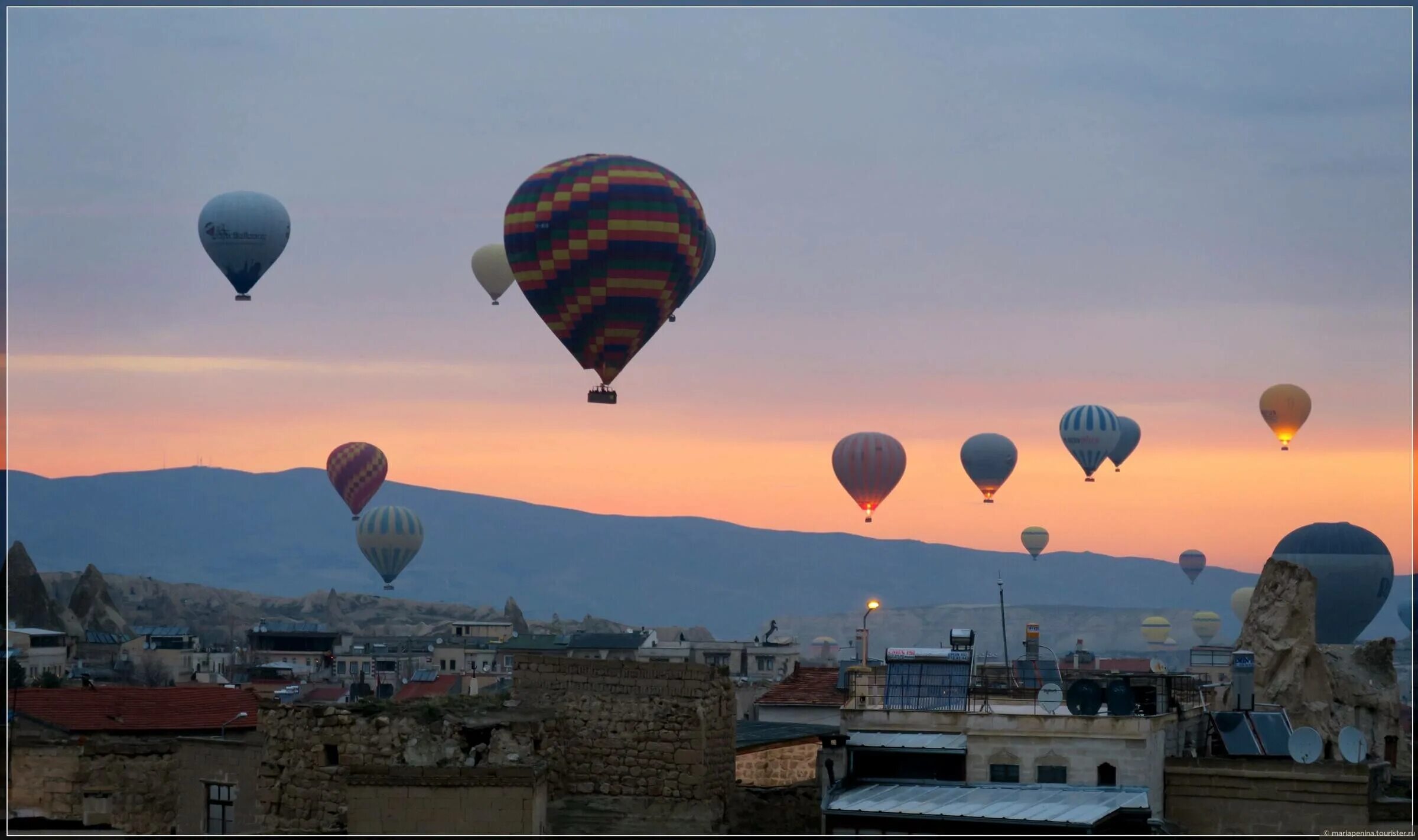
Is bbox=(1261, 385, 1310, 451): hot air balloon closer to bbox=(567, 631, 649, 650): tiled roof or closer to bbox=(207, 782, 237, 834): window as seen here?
bbox=(567, 631, 649, 650): tiled roof

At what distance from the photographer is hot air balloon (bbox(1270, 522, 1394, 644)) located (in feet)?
413

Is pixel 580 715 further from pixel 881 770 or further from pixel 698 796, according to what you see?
pixel 881 770

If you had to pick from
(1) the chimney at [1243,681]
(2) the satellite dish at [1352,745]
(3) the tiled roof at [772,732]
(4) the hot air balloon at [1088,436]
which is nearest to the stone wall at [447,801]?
(3) the tiled roof at [772,732]

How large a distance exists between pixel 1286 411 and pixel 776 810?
11381 centimetres

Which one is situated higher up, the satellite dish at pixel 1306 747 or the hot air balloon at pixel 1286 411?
the hot air balloon at pixel 1286 411

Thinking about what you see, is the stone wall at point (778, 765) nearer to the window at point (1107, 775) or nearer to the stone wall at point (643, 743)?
the stone wall at point (643, 743)

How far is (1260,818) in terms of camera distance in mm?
38344

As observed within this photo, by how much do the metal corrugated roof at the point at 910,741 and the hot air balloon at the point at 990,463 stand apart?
4614 inches

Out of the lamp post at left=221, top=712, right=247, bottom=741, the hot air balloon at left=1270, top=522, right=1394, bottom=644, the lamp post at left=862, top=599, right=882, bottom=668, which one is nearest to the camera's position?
the lamp post at left=862, top=599, right=882, bottom=668

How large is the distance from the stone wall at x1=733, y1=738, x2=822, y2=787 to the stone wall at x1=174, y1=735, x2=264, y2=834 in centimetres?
964

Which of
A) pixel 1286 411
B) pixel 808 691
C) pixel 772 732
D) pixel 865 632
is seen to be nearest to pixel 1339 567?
pixel 1286 411

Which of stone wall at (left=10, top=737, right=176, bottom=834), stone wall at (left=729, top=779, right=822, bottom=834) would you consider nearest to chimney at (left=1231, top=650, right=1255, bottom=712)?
stone wall at (left=729, top=779, right=822, bottom=834)

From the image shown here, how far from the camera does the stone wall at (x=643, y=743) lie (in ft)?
117

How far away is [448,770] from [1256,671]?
31739mm
